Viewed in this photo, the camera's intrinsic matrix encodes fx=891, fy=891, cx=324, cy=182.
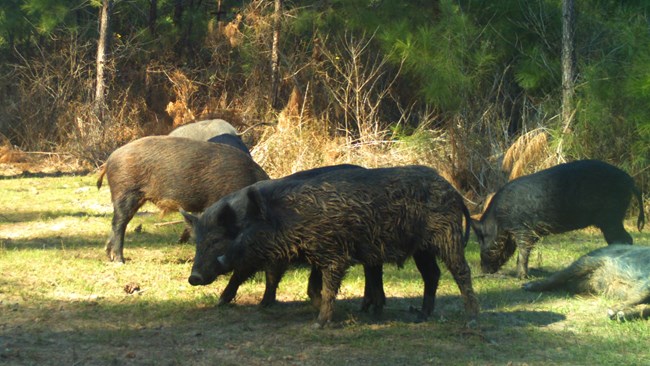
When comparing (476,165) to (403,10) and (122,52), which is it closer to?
(403,10)

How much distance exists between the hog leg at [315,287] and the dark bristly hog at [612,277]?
2.44m

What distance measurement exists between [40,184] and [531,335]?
1238 centimetres

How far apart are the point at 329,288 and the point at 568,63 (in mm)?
8000

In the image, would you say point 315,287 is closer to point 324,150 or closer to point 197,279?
point 197,279

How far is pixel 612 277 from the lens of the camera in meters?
8.56

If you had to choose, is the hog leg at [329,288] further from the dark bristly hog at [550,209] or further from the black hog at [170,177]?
the dark bristly hog at [550,209]

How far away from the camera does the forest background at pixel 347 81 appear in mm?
13562

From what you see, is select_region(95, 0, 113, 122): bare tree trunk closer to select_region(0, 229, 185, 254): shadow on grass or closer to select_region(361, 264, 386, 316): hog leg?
select_region(0, 229, 185, 254): shadow on grass

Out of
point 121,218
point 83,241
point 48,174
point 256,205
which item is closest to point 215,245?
point 256,205

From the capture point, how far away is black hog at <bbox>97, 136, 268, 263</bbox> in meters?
9.56

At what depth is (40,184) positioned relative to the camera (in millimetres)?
Result: 17156

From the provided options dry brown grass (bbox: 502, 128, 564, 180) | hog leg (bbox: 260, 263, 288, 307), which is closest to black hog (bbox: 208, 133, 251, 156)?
dry brown grass (bbox: 502, 128, 564, 180)

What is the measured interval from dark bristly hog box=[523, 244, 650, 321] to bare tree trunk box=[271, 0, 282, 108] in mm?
11124

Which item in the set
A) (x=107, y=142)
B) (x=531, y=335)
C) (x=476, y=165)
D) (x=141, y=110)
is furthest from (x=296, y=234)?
(x=141, y=110)
